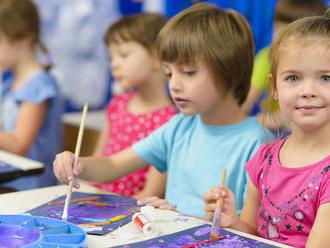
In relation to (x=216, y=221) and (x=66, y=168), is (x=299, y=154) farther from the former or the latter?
(x=66, y=168)

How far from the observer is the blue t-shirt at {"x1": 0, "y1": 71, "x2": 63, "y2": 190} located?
7.54ft

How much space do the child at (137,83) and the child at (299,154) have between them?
2.62ft

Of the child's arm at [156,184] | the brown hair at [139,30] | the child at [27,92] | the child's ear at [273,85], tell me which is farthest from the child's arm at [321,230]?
the child at [27,92]

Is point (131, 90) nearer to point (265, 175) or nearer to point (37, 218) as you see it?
point (265, 175)

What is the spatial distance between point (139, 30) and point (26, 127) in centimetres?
56

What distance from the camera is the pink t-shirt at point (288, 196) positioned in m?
1.12

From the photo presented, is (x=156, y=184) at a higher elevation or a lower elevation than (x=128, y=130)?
lower

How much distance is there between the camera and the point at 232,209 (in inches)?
45.9

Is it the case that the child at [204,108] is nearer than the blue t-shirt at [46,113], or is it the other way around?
the child at [204,108]

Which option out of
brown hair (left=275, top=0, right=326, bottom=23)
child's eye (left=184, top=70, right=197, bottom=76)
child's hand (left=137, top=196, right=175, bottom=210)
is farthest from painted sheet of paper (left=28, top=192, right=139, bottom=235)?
brown hair (left=275, top=0, right=326, bottom=23)

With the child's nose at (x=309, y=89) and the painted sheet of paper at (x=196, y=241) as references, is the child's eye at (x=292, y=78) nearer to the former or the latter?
the child's nose at (x=309, y=89)

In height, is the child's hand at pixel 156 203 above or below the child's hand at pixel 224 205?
below

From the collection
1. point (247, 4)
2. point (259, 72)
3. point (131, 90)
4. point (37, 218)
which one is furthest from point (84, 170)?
point (247, 4)

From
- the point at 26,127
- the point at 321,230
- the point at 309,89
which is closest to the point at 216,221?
the point at 321,230
